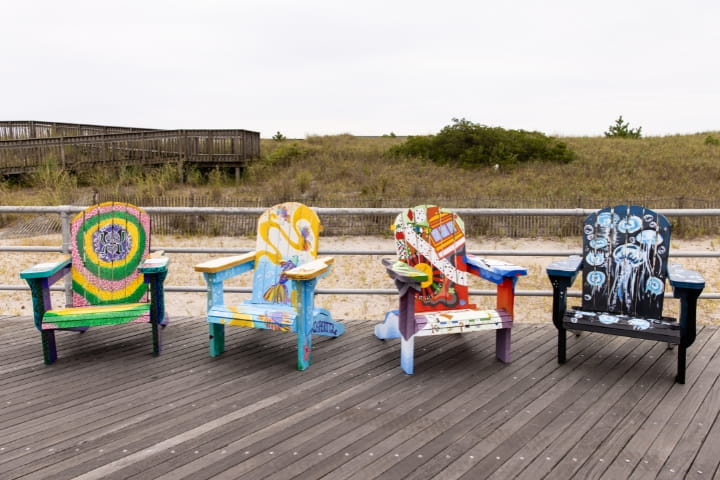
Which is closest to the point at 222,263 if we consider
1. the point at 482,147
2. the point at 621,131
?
the point at 482,147

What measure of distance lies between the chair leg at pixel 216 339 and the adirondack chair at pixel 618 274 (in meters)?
2.00

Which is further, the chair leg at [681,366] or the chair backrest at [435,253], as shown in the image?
the chair backrest at [435,253]

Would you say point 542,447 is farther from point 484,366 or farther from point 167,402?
point 167,402

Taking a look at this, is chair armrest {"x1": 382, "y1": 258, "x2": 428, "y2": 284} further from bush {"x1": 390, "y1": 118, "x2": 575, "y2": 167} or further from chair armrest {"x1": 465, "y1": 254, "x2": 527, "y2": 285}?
bush {"x1": 390, "y1": 118, "x2": 575, "y2": 167}

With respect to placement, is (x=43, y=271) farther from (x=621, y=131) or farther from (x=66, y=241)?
(x=621, y=131)

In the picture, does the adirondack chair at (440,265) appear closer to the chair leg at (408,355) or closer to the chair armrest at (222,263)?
the chair leg at (408,355)

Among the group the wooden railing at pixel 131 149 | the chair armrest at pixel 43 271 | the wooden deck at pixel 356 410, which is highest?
the wooden railing at pixel 131 149

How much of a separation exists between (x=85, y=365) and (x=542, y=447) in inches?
102

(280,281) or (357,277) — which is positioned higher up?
(280,281)

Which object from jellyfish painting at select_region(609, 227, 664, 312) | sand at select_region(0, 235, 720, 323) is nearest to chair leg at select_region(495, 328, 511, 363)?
jellyfish painting at select_region(609, 227, 664, 312)

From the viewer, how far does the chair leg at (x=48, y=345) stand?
3.32 meters

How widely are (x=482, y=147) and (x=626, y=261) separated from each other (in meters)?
15.8

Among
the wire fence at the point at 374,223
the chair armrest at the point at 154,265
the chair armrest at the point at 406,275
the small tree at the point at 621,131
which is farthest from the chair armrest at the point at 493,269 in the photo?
the small tree at the point at 621,131

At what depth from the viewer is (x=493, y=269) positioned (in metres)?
3.46
